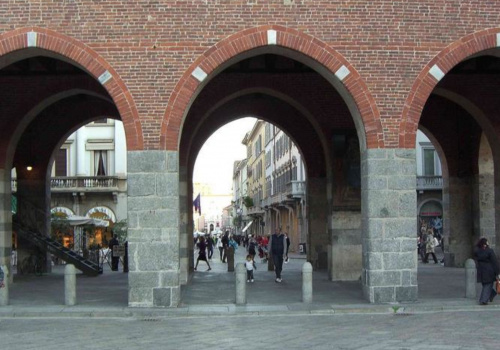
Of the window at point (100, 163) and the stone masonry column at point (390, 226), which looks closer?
the stone masonry column at point (390, 226)

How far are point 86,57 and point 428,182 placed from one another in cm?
3485

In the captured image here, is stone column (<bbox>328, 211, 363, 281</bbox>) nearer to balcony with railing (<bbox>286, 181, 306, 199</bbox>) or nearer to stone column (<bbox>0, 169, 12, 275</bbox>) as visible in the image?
stone column (<bbox>0, 169, 12, 275</bbox>)

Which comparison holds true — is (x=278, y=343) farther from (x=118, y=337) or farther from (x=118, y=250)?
(x=118, y=250)

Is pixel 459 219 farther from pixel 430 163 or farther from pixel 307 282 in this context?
pixel 430 163

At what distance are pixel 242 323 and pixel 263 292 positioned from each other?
5172 mm

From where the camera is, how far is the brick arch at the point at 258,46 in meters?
16.3

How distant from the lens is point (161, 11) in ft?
53.7

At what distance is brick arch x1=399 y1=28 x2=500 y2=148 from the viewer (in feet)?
54.2

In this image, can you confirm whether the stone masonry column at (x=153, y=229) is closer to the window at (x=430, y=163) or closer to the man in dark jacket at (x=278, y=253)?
the man in dark jacket at (x=278, y=253)

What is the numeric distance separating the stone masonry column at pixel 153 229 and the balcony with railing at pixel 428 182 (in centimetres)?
3344

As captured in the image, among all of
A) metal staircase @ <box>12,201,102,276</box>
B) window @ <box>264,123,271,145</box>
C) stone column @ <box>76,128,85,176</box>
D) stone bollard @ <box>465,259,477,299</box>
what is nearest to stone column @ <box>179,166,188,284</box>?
metal staircase @ <box>12,201,102,276</box>

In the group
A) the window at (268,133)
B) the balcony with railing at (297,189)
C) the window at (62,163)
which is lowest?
the balcony with railing at (297,189)

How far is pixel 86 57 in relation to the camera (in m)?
16.2

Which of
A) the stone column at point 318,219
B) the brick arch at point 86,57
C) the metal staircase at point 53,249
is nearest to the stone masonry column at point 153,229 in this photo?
the brick arch at point 86,57
